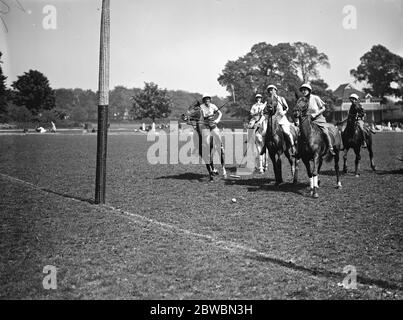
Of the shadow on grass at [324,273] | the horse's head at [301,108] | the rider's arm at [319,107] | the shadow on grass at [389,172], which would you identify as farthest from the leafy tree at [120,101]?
the shadow on grass at [324,273]

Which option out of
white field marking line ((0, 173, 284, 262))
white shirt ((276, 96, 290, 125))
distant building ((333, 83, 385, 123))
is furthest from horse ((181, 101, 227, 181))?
distant building ((333, 83, 385, 123))

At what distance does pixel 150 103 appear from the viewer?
87.8m

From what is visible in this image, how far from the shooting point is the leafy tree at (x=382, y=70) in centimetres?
8888

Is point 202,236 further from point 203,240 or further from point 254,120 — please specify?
point 254,120

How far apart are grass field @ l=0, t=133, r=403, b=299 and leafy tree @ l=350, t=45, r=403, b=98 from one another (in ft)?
291

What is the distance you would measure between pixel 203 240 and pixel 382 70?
97.8m

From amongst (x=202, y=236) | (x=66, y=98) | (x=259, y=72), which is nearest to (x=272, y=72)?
(x=259, y=72)

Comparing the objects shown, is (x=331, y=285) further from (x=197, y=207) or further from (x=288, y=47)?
(x=288, y=47)

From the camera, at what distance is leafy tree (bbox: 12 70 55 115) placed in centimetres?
9150

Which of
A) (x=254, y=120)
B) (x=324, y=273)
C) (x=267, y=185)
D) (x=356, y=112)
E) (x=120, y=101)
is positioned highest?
(x=120, y=101)

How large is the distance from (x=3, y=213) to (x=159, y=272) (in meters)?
5.47

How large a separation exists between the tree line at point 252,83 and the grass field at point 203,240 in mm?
52672

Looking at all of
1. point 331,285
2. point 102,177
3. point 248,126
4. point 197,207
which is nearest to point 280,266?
point 331,285

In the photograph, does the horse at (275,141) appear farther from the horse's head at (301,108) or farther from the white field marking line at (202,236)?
the white field marking line at (202,236)
